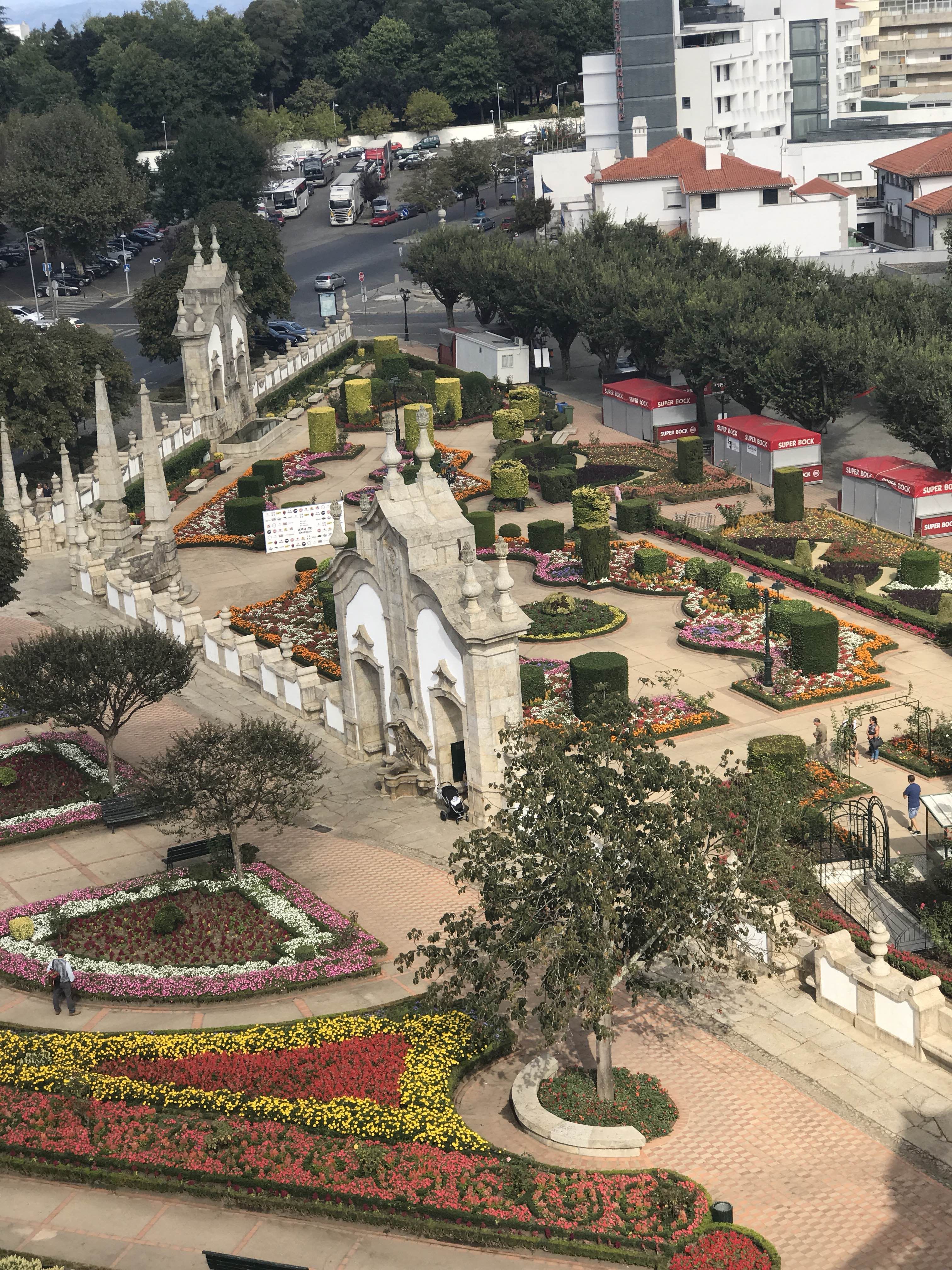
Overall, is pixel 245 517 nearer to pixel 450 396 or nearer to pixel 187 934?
pixel 450 396

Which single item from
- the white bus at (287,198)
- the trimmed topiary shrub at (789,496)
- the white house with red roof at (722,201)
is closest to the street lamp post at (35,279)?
the white bus at (287,198)

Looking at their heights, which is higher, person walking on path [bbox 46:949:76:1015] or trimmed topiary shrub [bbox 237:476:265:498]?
trimmed topiary shrub [bbox 237:476:265:498]

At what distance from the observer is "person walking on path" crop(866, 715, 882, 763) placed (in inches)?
1716

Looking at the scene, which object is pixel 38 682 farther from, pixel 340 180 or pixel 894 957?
pixel 340 180

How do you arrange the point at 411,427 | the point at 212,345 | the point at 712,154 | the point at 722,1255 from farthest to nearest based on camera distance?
the point at 712,154
the point at 212,345
the point at 411,427
the point at 722,1255

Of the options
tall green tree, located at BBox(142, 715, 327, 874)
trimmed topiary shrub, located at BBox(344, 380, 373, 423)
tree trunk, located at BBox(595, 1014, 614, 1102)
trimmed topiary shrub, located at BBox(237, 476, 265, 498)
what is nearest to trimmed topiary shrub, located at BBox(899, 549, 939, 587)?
tall green tree, located at BBox(142, 715, 327, 874)

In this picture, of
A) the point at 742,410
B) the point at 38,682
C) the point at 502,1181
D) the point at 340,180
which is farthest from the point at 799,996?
the point at 340,180

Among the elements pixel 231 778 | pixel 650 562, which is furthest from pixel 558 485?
pixel 231 778

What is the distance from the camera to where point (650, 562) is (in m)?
58.1

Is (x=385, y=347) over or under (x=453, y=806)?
over

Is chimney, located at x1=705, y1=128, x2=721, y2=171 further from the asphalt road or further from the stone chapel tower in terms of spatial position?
the stone chapel tower

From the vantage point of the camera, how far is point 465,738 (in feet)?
131

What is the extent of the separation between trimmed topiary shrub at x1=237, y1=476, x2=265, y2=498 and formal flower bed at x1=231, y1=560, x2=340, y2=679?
411 inches

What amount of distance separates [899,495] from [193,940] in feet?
115
